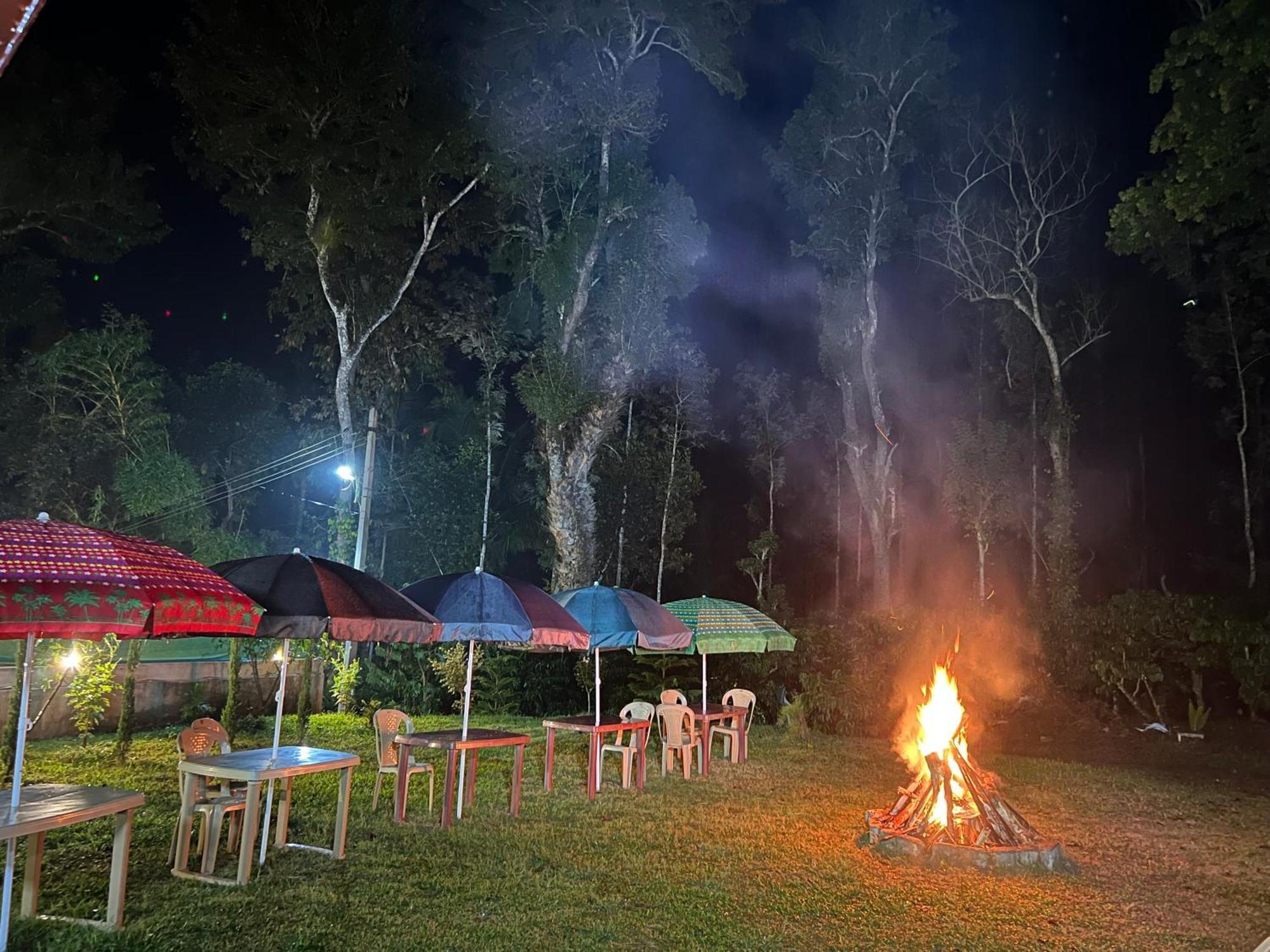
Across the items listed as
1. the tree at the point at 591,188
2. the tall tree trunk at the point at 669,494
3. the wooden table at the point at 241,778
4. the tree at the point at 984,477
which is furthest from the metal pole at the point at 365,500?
the tree at the point at 984,477

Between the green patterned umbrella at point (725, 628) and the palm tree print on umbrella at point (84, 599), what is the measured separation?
7170 mm

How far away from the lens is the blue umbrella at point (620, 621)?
8.56 m

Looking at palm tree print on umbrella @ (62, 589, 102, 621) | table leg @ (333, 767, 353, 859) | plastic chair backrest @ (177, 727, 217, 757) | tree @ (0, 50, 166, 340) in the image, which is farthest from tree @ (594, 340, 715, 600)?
palm tree print on umbrella @ (62, 589, 102, 621)

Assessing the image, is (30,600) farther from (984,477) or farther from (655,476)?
(984,477)

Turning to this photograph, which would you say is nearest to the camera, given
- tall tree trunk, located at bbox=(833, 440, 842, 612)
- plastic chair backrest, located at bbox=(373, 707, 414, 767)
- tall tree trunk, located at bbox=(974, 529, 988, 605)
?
plastic chair backrest, located at bbox=(373, 707, 414, 767)

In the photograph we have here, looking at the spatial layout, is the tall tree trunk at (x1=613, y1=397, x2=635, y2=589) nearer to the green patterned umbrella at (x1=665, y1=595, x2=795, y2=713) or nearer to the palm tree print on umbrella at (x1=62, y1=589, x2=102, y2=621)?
the green patterned umbrella at (x1=665, y1=595, x2=795, y2=713)

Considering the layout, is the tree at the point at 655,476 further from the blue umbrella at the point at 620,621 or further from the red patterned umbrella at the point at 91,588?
the red patterned umbrella at the point at 91,588

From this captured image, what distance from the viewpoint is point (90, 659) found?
980cm

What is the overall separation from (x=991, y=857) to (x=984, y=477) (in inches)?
880

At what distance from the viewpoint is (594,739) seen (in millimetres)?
8750

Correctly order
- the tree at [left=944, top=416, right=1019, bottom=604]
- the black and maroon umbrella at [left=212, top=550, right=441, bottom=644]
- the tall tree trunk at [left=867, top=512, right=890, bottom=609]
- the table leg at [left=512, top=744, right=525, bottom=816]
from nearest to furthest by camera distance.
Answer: the black and maroon umbrella at [left=212, top=550, right=441, bottom=644]
the table leg at [left=512, top=744, right=525, bottom=816]
the tall tree trunk at [left=867, top=512, right=890, bottom=609]
the tree at [left=944, top=416, right=1019, bottom=604]

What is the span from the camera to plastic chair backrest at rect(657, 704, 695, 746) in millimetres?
9977

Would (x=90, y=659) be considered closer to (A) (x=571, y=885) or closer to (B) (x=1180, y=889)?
(A) (x=571, y=885)

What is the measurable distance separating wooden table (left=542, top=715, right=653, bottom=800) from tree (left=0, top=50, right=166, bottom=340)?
57.0 ft
